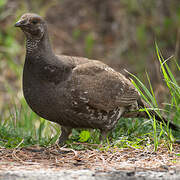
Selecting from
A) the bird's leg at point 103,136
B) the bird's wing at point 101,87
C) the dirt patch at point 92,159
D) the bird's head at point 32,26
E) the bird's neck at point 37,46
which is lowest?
the dirt patch at point 92,159

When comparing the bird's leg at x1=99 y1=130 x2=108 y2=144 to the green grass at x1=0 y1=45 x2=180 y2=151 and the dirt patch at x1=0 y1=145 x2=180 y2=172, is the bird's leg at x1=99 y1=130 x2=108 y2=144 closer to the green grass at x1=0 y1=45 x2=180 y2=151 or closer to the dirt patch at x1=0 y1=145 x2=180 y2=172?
the green grass at x1=0 y1=45 x2=180 y2=151

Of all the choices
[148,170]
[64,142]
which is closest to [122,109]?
[64,142]

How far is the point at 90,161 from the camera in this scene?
4020mm

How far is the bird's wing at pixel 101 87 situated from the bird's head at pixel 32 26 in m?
0.65

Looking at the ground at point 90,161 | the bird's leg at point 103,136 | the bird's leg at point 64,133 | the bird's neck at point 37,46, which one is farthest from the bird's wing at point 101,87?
the ground at point 90,161

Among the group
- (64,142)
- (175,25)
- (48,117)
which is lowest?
(64,142)

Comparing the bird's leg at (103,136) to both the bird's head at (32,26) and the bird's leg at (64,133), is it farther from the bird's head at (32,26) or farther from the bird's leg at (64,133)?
the bird's head at (32,26)

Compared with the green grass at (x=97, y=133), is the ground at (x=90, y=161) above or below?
below

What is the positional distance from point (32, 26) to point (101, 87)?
1.18 meters

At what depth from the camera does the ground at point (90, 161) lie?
3537 mm

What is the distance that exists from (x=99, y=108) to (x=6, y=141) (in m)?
1.24

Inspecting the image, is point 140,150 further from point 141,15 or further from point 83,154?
point 141,15

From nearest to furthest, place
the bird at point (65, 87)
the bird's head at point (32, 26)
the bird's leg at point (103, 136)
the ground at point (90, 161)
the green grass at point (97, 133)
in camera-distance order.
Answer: the ground at point (90, 161) → the green grass at point (97, 133) → the bird at point (65, 87) → the bird's head at point (32, 26) → the bird's leg at point (103, 136)

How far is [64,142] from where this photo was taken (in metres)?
5.25
